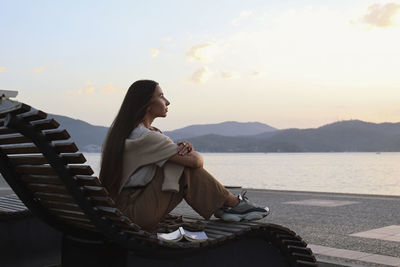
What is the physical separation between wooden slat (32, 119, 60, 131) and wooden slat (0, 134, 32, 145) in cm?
23

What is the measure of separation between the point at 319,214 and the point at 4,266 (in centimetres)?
633

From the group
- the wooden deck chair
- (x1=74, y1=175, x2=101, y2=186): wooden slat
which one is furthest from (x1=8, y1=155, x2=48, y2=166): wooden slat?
(x1=74, y1=175, x2=101, y2=186): wooden slat

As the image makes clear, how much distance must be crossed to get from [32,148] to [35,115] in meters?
0.39

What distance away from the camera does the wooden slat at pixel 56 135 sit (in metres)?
2.34

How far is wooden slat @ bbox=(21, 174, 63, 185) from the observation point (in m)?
2.74

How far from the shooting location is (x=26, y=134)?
239 centimetres

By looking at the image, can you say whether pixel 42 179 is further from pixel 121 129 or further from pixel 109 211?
pixel 121 129

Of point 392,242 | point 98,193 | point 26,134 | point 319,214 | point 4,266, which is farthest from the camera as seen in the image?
point 319,214

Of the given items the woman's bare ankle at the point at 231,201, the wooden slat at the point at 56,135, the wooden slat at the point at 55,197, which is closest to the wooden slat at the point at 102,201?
the wooden slat at the point at 55,197

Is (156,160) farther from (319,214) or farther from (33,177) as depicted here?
(319,214)

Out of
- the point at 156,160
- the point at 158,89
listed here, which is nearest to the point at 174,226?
the point at 156,160

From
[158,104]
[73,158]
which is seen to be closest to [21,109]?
[73,158]

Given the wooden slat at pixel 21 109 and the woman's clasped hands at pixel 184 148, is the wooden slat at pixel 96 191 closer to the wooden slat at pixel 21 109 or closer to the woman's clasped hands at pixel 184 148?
the wooden slat at pixel 21 109

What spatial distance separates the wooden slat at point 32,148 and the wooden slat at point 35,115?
0.58 ft
